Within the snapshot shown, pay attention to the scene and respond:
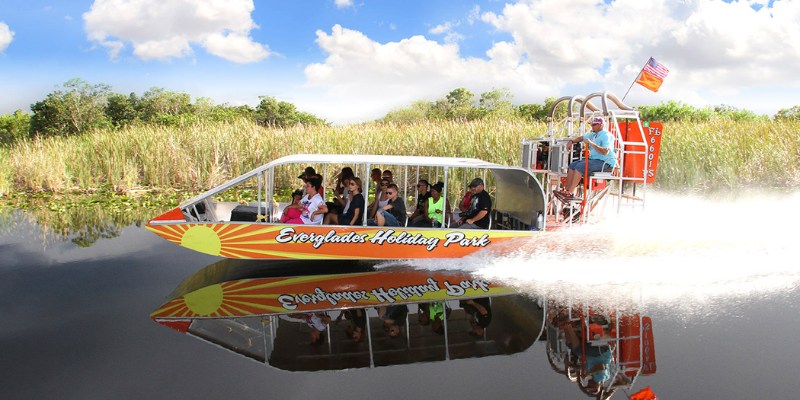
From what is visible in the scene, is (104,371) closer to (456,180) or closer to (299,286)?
(299,286)

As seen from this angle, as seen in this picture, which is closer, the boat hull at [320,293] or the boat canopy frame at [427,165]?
the boat hull at [320,293]

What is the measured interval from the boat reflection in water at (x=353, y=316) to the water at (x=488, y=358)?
253 mm

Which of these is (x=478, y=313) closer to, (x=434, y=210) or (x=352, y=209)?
(x=434, y=210)

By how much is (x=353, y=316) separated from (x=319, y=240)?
7.24 ft

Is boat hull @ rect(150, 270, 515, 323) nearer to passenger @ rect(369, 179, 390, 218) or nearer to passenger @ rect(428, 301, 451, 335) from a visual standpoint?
passenger @ rect(428, 301, 451, 335)

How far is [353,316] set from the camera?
7.18 metres

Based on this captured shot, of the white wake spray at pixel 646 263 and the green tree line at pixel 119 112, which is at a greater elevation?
the green tree line at pixel 119 112

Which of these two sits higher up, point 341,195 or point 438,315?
point 341,195

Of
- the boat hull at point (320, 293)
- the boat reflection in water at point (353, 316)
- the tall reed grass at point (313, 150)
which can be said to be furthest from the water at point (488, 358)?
the tall reed grass at point (313, 150)

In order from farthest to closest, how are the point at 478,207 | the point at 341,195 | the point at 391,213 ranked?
the point at 341,195
the point at 391,213
the point at 478,207

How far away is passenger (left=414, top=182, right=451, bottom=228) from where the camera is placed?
998cm

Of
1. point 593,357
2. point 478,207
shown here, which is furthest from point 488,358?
point 478,207

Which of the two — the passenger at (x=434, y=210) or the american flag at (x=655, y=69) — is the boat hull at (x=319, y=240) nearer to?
the passenger at (x=434, y=210)

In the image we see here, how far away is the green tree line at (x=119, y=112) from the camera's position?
43344 mm
